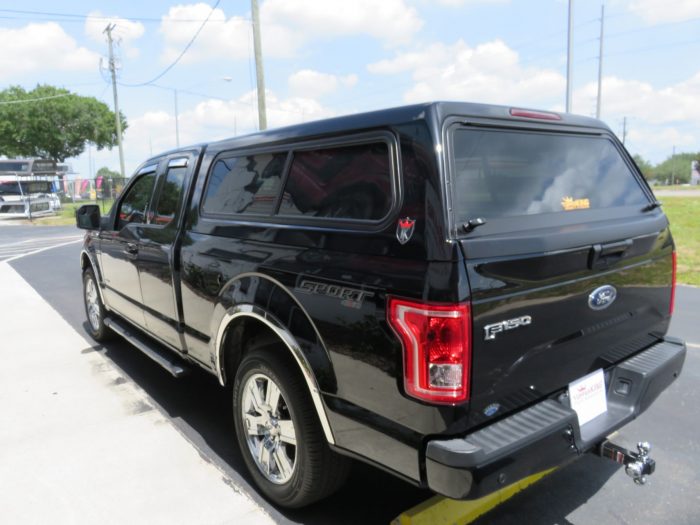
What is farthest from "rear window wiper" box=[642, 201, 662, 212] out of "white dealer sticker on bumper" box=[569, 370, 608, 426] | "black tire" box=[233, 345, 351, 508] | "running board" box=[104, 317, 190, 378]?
"running board" box=[104, 317, 190, 378]

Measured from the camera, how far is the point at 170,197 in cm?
393

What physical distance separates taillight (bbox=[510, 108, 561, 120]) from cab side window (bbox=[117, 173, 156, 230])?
2864 millimetres

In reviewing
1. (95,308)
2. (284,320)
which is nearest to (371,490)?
(284,320)

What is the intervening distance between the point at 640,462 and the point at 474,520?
813 millimetres

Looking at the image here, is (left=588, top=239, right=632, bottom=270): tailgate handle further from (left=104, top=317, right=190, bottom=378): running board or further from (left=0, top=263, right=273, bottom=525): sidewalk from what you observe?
(left=104, top=317, right=190, bottom=378): running board

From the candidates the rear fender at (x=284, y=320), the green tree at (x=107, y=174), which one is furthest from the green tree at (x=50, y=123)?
the rear fender at (x=284, y=320)

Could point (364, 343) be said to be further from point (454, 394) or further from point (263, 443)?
point (263, 443)

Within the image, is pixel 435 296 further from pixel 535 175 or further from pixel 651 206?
pixel 651 206

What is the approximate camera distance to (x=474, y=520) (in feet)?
8.67

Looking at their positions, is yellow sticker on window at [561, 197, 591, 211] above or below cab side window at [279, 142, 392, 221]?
below

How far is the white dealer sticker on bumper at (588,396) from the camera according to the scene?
238cm

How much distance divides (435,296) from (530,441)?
2.24ft

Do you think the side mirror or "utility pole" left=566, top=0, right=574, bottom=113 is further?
"utility pole" left=566, top=0, right=574, bottom=113

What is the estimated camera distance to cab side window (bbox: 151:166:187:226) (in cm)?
382
